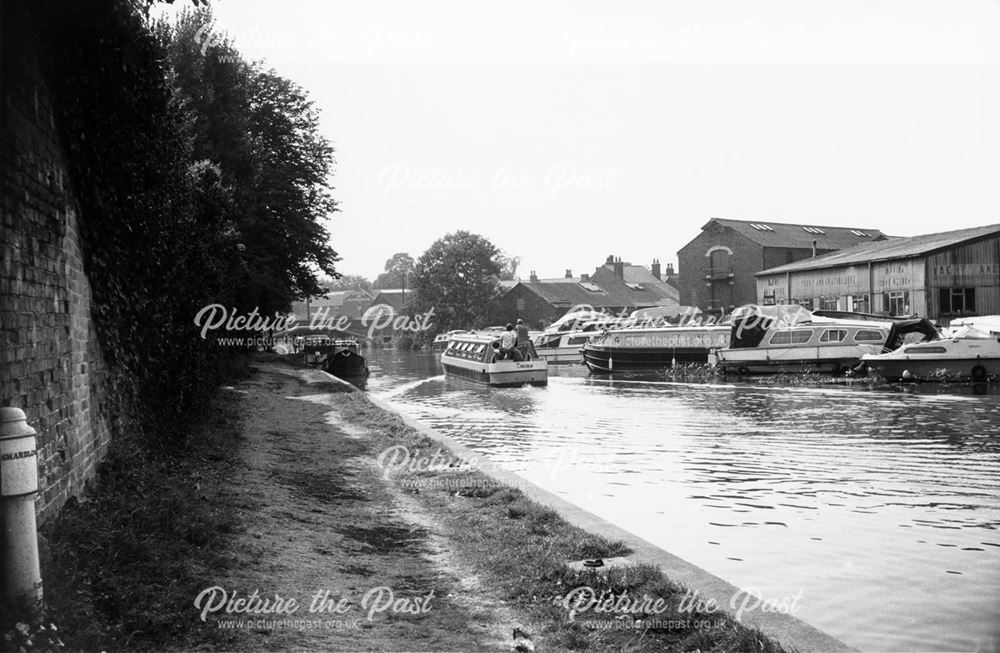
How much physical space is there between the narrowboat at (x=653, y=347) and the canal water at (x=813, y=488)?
41.4 feet

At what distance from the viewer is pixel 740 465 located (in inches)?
511

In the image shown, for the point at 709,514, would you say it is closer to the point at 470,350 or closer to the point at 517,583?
the point at 517,583

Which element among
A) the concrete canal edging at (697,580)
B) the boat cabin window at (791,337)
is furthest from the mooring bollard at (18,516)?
the boat cabin window at (791,337)

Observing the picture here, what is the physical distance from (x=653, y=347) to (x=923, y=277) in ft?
43.2

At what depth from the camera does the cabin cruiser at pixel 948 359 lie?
1057 inches

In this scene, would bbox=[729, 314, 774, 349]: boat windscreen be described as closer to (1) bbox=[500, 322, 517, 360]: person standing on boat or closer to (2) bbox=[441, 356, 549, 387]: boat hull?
(2) bbox=[441, 356, 549, 387]: boat hull

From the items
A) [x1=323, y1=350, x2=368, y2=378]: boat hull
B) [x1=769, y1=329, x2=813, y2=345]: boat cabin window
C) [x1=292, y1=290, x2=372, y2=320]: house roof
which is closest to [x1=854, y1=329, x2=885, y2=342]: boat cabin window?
[x1=769, y1=329, x2=813, y2=345]: boat cabin window

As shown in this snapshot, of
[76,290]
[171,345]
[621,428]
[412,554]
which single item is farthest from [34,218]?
[621,428]

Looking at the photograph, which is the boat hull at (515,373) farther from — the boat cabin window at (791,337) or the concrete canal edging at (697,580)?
the concrete canal edging at (697,580)

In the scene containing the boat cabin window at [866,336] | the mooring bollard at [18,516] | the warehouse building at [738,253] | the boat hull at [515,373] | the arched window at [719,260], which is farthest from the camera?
the arched window at [719,260]

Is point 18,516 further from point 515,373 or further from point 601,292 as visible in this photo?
point 601,292

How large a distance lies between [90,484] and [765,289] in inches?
1945

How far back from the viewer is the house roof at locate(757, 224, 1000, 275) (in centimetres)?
3875

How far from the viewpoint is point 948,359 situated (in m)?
27.3
